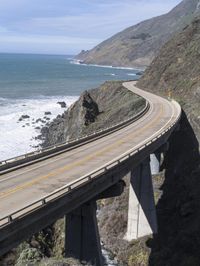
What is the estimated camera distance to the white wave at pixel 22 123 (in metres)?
82.8

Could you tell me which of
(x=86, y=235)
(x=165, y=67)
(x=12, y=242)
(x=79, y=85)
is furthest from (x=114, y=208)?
(x=79, y=85)

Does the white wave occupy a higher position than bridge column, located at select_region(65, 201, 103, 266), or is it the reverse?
bridge column, located at select_region(65, 201, 103, 266)

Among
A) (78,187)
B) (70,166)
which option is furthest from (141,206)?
(78,187)

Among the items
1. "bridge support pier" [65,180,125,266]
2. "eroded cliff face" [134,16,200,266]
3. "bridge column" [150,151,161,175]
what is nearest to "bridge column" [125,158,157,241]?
"eroded cliff face" [134,16,200,266]

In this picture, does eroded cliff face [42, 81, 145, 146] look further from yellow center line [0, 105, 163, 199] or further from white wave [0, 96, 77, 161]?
yellow center line [0, 105, 163, 199]

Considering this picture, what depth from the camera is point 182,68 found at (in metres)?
96.7

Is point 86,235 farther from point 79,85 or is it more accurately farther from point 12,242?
point 79,85

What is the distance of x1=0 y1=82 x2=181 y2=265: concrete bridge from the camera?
23.5 meters

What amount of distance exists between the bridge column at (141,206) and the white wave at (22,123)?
36.1 meters

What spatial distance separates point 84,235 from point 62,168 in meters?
6.01

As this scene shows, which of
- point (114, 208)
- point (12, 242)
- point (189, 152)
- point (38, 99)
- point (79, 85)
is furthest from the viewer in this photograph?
point (79, 85)

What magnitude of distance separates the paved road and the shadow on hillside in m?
4.34

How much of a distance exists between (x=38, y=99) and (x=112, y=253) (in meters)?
110

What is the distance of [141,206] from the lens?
42.8m
